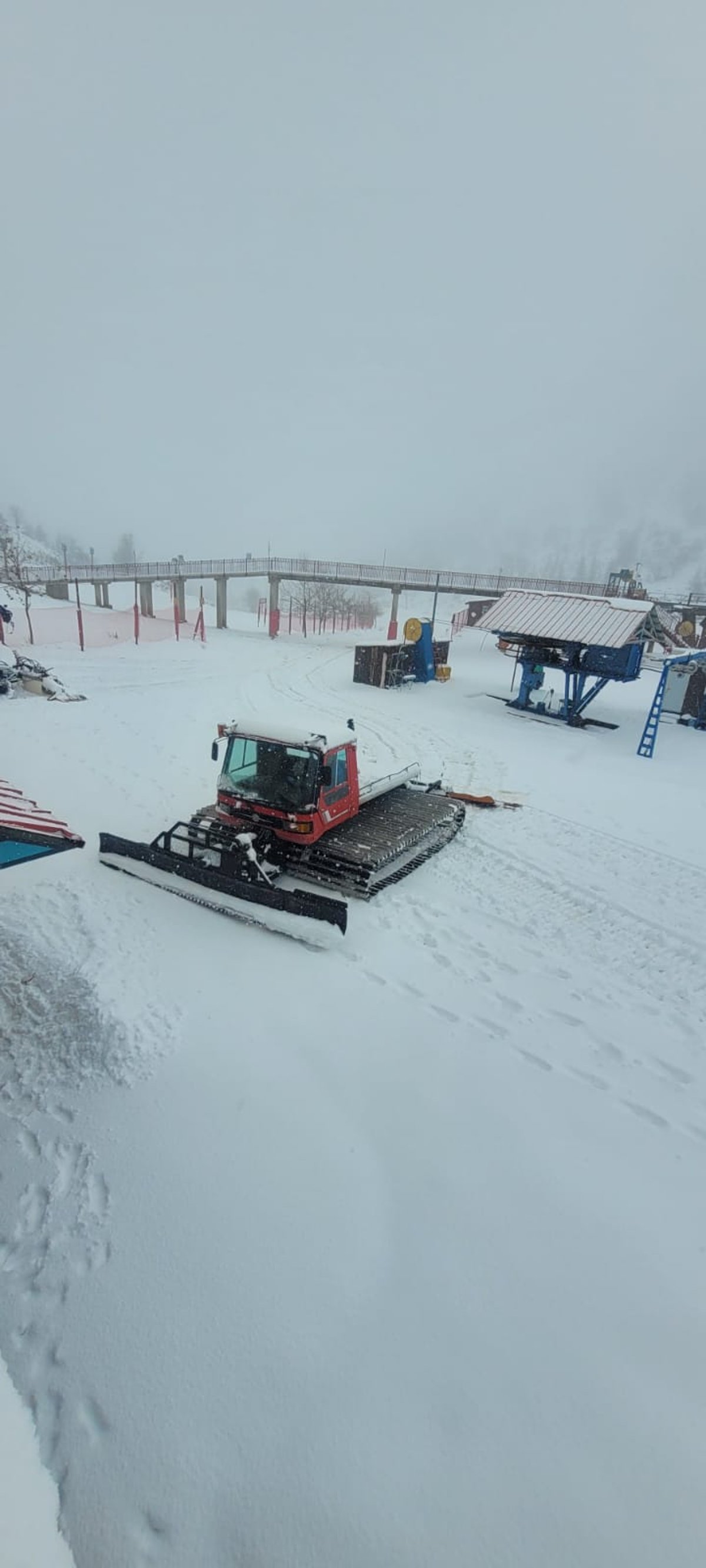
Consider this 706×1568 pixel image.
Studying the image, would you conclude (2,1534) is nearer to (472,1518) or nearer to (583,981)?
(472,1518)

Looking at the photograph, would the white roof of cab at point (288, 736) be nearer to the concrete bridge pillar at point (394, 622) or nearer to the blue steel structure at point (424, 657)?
the blue steel structure at point (424, 657)

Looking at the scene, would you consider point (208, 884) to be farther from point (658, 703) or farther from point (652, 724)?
point (652, 724)

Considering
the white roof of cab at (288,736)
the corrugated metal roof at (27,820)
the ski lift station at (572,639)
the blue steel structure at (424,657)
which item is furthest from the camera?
the blue steel structure at (424,657)

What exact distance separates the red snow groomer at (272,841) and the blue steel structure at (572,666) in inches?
535

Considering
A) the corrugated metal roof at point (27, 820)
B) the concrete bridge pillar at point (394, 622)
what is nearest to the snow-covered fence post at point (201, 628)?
the concrete bridge pillar at point (394, 622)

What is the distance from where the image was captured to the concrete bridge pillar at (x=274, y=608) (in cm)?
3662

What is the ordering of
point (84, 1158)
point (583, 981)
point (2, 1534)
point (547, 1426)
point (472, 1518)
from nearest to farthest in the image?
point (2, 1534)
point (472, 1518)
point (547, 1426)
point (84, 1158)
point (583, 981)

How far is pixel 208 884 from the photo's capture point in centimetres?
770

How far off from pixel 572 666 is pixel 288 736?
1493cm

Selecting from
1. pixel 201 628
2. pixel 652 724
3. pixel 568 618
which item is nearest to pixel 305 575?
pixel 201 628

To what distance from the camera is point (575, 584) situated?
39.1 meters

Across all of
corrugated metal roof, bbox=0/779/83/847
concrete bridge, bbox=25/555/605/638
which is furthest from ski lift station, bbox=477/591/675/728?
corrugated metal roof, bbox=0/779/83/847

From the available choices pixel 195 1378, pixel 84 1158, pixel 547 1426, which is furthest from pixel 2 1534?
pixel 547 1426

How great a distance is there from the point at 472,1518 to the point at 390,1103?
2.34 meters
